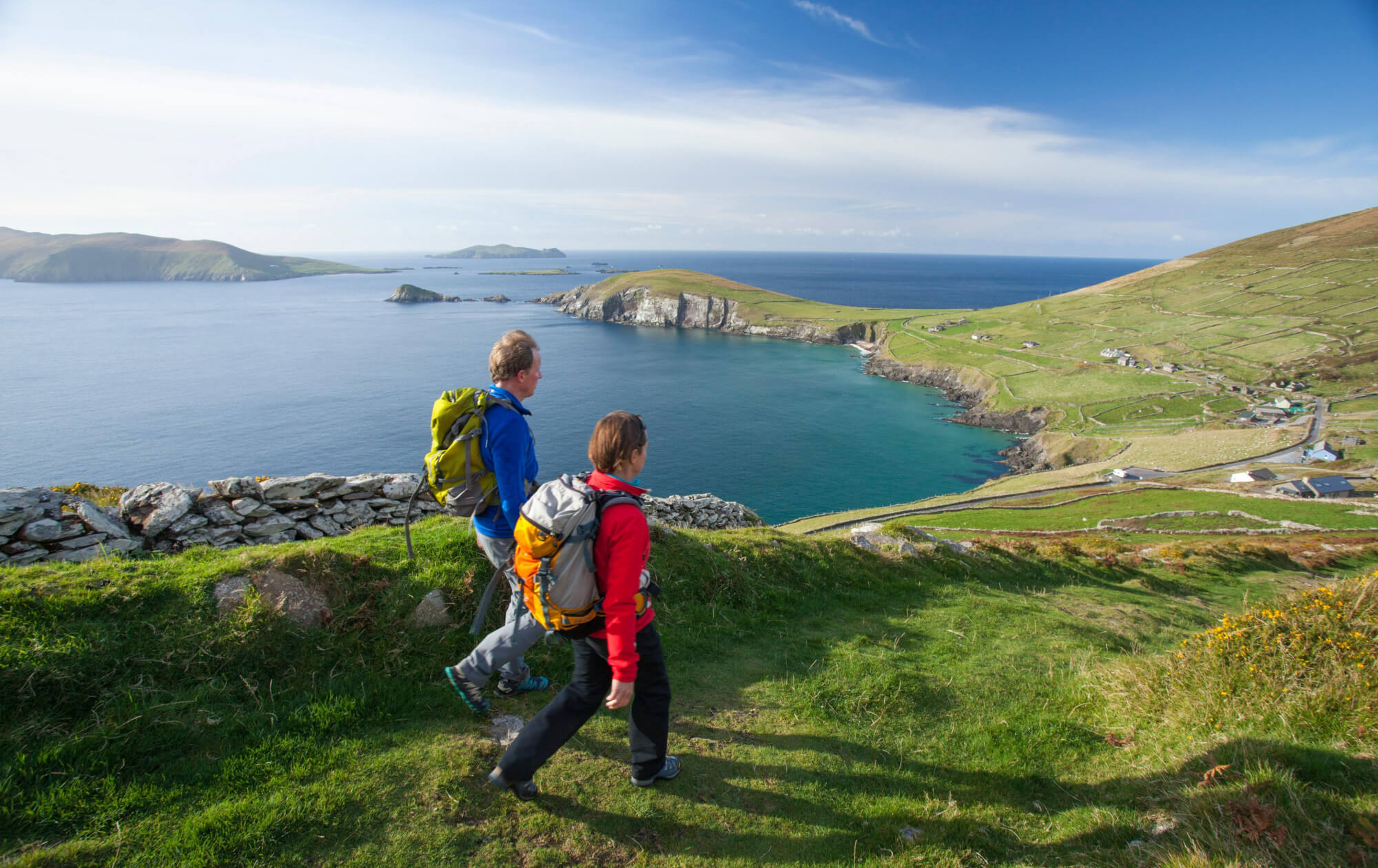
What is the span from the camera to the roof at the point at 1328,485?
168 feet

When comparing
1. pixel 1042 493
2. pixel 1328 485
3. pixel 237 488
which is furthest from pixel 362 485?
pixel 1328 485

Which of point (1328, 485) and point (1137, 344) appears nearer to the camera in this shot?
point (1328, 485)

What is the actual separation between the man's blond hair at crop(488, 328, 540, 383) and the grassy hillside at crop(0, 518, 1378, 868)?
10.2 feet

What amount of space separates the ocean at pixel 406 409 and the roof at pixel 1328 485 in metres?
27.1

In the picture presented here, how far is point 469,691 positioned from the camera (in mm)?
5582

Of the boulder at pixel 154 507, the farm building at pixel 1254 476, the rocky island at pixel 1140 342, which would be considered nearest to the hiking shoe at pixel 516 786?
the boulder at pixel 154 507

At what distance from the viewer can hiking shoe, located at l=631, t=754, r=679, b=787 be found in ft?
16.5

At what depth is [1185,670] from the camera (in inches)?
263

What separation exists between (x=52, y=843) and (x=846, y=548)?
11484 mm

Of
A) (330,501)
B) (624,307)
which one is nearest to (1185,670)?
(330,501)

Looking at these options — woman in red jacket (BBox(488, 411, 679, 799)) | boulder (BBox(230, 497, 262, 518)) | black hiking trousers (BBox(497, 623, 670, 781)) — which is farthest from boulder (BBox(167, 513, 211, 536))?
black hiking trousers (BBox(497, 623, 670, 781))

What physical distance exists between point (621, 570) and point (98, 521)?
31.3ft

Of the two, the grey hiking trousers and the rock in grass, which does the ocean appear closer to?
the rock in grass

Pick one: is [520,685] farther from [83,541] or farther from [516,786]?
[83,541]
